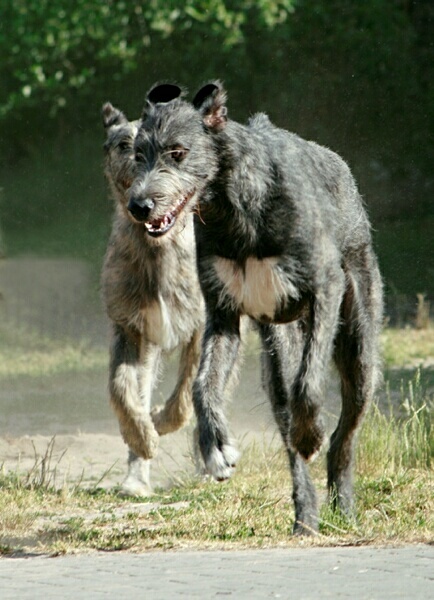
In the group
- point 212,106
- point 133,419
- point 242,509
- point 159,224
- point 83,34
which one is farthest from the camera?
point 83,34

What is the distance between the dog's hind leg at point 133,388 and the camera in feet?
22.7

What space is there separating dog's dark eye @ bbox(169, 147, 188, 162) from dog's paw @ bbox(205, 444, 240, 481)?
118 centimetres

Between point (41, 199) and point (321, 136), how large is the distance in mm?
3209

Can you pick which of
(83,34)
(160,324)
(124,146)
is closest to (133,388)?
(160,324)

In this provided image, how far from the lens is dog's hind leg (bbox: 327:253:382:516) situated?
6125mm

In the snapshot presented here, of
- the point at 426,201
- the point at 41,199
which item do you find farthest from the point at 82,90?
the point at 426,201

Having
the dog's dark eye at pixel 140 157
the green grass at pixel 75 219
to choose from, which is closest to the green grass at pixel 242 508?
the dog's dark eye at pixel 140 157

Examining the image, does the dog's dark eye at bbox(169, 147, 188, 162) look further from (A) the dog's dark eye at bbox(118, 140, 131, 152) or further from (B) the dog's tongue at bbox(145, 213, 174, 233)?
(A) the dog's dark eye at bbox(118, 140, 131, 152)

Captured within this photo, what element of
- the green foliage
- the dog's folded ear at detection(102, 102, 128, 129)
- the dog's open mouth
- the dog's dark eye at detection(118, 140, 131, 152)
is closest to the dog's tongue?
the dog's open mouth

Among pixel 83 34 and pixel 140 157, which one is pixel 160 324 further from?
pixel 83 34

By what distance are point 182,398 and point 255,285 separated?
2.29 m

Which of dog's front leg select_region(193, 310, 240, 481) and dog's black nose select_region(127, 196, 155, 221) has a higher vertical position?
dog's black nose select_region(127, 196, 155, 221)

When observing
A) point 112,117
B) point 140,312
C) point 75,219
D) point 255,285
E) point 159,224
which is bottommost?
point 255,285

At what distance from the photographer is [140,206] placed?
4.99 metres
